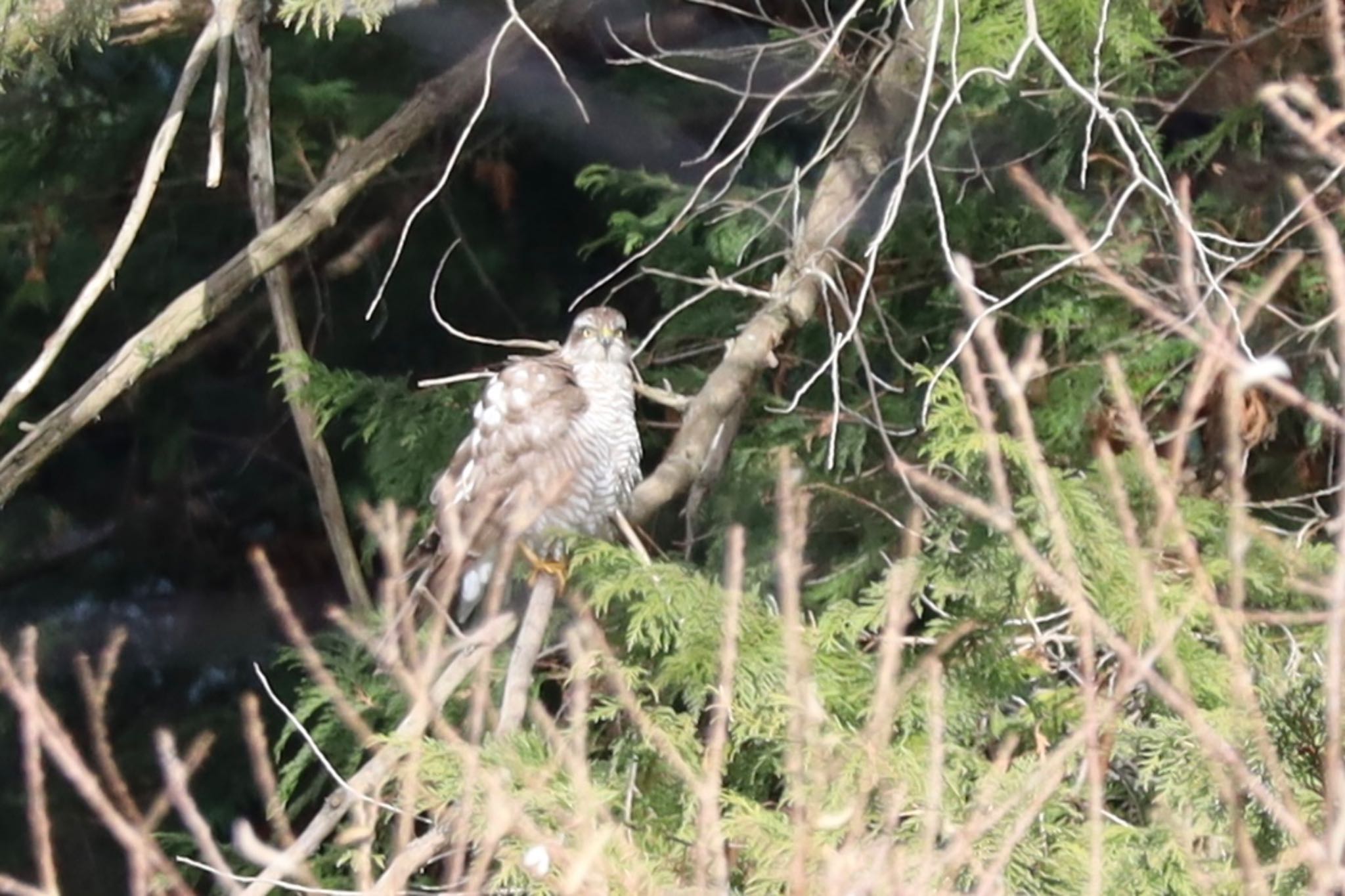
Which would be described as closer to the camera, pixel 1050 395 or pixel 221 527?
pixel 1050 395

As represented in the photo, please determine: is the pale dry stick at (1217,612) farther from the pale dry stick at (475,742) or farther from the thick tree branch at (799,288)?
the thick tree branch at (799,288)

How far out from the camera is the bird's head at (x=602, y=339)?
3.61 m

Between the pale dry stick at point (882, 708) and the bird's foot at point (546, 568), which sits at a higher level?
the pale dry stick at point (882, 708)

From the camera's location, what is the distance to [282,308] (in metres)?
3.62

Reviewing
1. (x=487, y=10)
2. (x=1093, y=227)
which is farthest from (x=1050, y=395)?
(x=487, y=10)

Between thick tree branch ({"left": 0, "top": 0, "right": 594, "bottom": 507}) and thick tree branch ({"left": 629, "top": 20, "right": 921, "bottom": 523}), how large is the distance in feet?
2.28

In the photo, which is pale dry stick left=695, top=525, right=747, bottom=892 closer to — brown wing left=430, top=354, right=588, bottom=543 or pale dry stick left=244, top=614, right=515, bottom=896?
pale dry stick left=244, top=614, right=515, bottom=896

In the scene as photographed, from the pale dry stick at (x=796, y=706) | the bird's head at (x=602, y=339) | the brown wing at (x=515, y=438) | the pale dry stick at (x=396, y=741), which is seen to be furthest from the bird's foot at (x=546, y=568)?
the pale dry stick at (x=796, y=706)

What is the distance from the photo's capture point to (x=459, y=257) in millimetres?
4445

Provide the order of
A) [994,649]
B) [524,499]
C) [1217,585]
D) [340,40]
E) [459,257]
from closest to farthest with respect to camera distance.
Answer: [994,649] < [1217,585] < [524,499] < [340,40] < [459,257]

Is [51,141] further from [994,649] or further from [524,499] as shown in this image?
[994,649]

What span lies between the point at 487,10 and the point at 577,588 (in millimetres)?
1529

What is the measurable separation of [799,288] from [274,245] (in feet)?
3.40

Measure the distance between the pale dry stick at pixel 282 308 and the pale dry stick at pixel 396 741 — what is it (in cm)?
62
